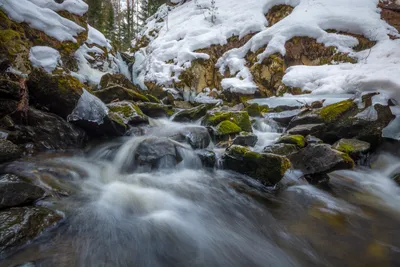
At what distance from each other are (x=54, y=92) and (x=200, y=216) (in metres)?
A: 4.11

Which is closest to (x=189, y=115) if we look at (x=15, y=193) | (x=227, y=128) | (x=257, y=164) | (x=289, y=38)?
(x=227, y=128)

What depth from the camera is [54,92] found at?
456cm

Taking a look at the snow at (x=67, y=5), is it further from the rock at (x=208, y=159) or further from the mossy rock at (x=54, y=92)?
the rock at (x=208, y=159)

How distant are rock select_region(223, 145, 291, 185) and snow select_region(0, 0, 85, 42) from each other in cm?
887

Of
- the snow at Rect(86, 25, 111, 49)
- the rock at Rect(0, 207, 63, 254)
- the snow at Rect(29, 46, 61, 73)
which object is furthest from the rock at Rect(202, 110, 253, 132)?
the snow at Rect(86, 25, 111, 49)

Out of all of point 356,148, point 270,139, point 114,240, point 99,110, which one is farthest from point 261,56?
point 114,240

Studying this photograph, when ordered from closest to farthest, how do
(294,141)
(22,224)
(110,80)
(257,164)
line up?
(22,224) → (257,164) → (294,141) → (110,80)

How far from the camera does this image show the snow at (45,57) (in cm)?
686

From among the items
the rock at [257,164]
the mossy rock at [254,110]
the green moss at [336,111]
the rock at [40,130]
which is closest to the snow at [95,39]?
the rock at [40,130]

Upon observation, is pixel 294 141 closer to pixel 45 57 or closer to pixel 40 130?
pixel 40 130

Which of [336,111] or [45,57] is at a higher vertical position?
[45,57]

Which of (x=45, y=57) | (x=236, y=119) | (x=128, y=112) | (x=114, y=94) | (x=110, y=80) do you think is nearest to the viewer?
(x=128, y=112)

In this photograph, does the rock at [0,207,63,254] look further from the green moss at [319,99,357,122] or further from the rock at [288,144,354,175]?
the green moss at [319,99,357,122]

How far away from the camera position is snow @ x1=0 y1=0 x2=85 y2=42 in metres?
7.32
